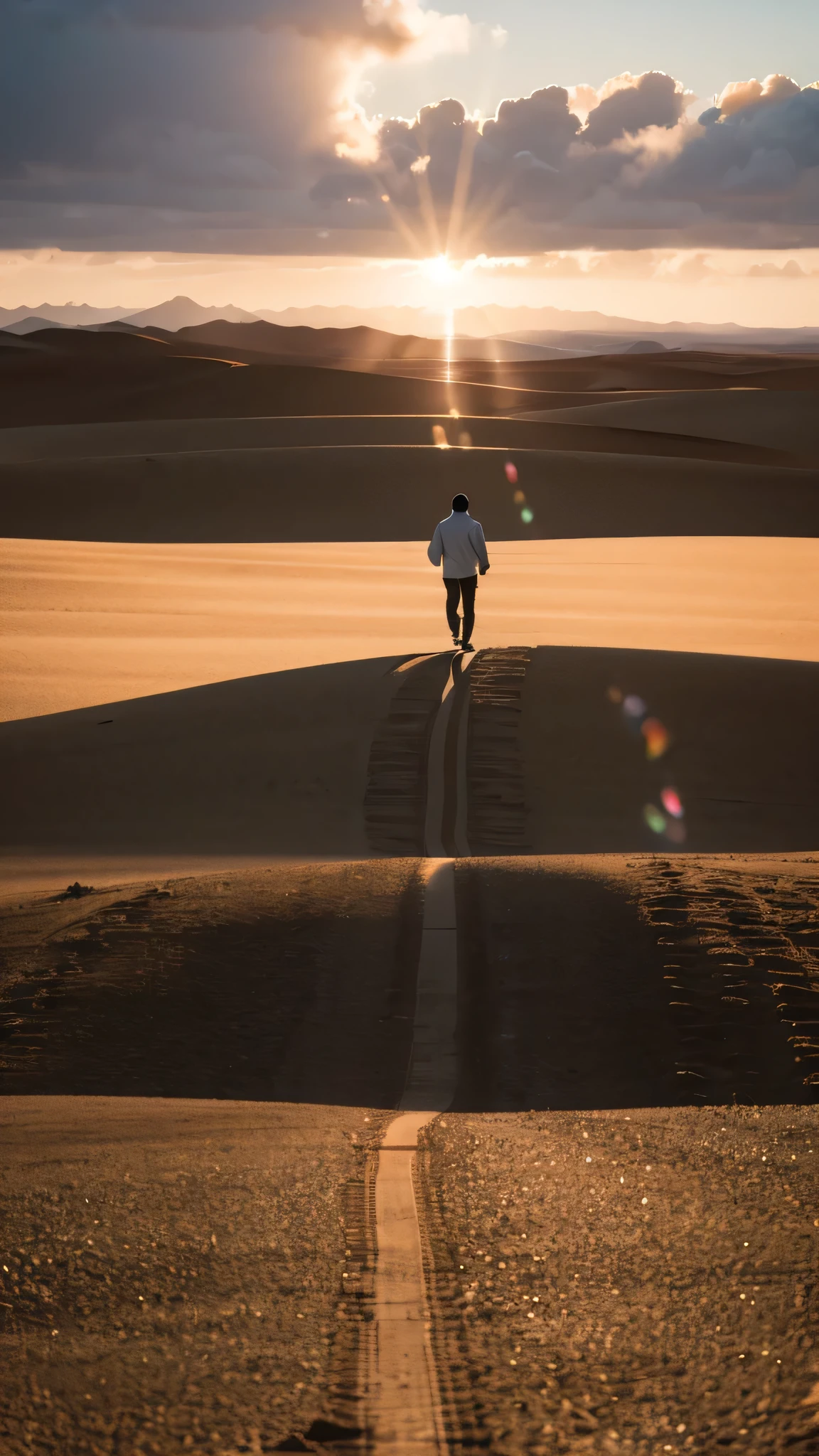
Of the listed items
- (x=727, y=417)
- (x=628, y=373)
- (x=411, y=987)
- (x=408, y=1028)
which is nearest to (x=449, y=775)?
(x=411, y=987)

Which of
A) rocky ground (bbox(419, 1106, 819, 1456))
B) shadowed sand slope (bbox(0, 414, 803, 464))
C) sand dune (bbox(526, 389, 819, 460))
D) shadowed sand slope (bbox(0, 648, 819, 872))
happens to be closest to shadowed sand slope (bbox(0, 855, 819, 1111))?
rocky ground (bbox(419, 1106, 819, 1456))

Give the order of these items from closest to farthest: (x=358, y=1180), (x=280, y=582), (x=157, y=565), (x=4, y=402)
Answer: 1. (x=358, y=1180)
2. (x=280, y=582)
3. (x=157, y=565)
4. (x=4, y=402)

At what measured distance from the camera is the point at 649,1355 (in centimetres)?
253

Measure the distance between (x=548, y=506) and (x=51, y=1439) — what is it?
31.2 metres

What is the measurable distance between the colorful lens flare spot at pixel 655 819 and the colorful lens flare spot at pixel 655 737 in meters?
0.82

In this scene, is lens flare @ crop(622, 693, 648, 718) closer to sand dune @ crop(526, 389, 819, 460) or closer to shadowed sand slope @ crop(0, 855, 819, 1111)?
shadowed sand slope @ crop(0, 855, 819, 1111)

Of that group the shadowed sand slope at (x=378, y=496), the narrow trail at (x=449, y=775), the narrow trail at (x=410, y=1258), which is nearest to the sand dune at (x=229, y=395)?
the shadowed sand slope at (x=378, y=496)

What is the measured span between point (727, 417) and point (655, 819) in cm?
4965

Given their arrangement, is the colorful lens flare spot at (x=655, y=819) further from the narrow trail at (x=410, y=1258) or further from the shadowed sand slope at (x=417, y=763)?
the narrow trail at (x=410, y=1258)

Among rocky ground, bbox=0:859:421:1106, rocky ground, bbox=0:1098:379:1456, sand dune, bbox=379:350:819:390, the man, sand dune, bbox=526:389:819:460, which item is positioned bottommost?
rocky ground, bbox=0:859:421:1106

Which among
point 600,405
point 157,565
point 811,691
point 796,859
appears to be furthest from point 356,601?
point 600,405

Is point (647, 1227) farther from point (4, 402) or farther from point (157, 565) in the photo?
point (4, 402)

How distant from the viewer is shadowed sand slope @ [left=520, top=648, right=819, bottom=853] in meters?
8.09

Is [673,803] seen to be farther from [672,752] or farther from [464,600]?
[464,600]
